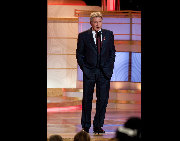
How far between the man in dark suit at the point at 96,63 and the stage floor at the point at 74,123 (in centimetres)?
27

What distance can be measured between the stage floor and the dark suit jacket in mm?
744

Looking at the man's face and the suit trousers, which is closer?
the man's face

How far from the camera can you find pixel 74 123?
258 inches

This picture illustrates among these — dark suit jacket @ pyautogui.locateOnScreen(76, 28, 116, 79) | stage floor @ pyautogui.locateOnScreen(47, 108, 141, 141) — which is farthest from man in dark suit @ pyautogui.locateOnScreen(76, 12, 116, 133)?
stage floor @ pyautogui.locateOnScreen(47, 108, 141, 141)

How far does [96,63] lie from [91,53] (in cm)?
13

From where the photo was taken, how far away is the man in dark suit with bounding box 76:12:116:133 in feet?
17.4

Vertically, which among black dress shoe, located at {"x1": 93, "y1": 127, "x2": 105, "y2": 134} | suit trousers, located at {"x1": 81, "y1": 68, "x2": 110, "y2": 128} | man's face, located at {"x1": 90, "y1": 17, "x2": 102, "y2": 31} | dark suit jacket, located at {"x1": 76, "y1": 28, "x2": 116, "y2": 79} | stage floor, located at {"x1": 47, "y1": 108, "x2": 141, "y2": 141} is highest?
man's face, located at {"x1": 90, "y1": 17, "x2": 102, "y2": 31}

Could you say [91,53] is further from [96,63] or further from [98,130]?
[98,130]

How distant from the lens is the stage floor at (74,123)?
5.38 metres

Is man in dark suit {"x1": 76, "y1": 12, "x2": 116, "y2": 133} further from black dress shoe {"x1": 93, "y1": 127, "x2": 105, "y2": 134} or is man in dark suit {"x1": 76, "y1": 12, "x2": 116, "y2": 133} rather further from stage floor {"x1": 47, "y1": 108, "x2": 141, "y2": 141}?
stage floor {"x1": 47, "y1": 108, "x2": 141, "y2": 141}
